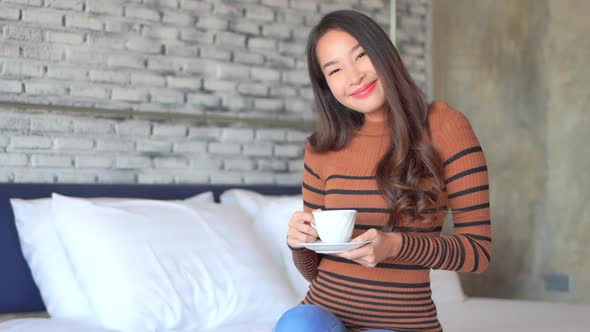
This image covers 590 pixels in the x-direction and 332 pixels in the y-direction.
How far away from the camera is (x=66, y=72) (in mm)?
2918

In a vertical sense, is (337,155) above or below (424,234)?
above

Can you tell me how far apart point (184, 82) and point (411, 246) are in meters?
1.91

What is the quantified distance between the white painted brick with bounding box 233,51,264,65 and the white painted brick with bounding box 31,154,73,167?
3.07ft

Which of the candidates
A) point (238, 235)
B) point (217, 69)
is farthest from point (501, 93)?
point (238, 235)

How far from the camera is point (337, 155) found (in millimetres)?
1927

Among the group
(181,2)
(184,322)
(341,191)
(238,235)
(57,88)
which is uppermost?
(181,2)

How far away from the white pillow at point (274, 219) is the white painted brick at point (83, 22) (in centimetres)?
89

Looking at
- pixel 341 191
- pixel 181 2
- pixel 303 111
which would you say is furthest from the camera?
pixel 303 111

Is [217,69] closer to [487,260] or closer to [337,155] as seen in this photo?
[337,155]

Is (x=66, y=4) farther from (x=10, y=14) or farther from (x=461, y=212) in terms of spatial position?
(x=461, y=212)

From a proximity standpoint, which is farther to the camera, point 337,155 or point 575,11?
point 575,11

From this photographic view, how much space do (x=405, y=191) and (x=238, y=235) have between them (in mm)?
1155

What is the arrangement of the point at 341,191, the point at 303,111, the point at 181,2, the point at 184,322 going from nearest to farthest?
the point at 341,191
the point at 184,322
the point at 181,2
the point at 303,111

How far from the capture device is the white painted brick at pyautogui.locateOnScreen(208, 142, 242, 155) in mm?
3312
